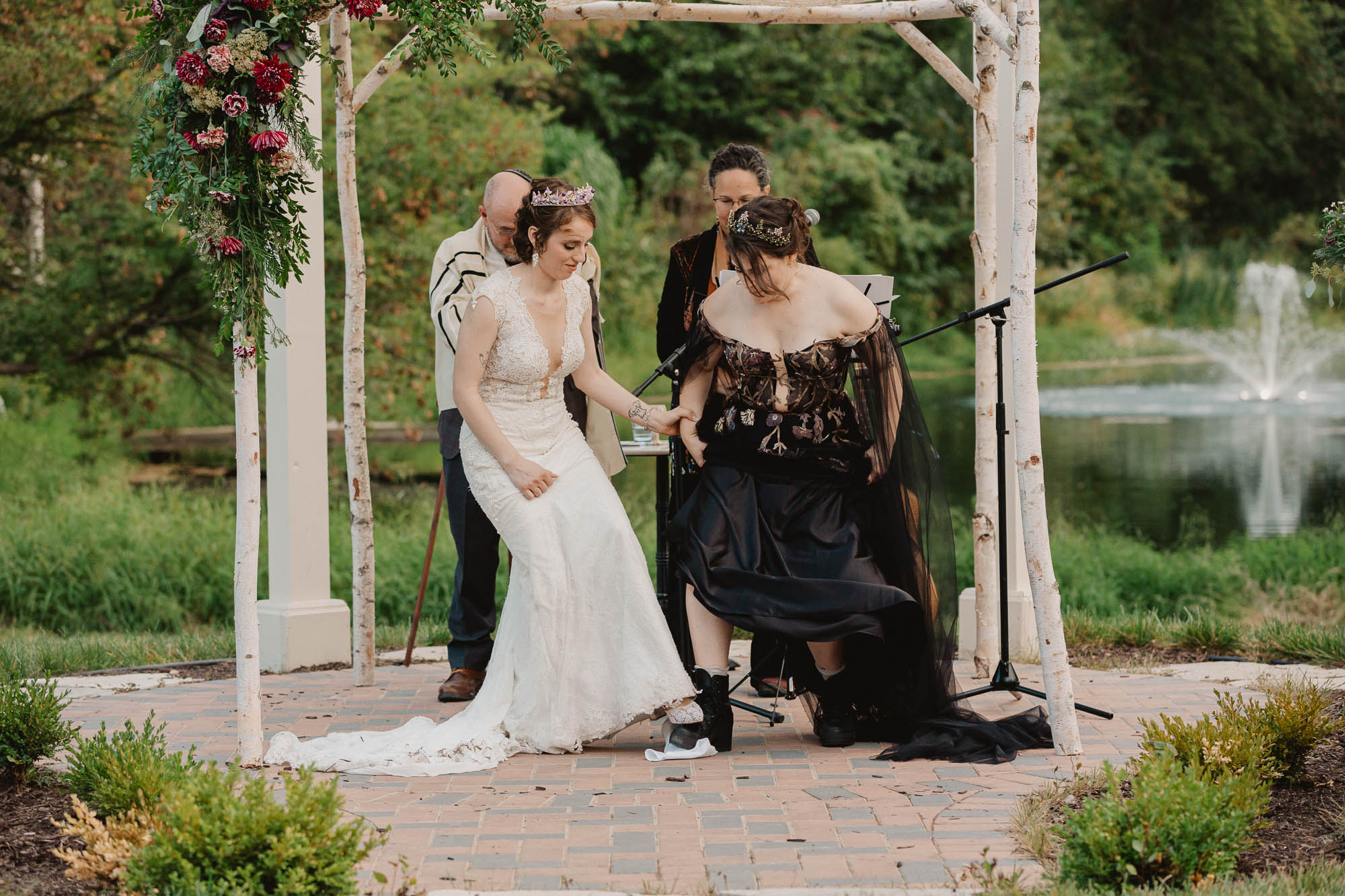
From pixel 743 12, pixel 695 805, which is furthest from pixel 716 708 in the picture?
pixel 743 12

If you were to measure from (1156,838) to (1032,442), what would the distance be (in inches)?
62.1

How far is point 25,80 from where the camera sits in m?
10.2

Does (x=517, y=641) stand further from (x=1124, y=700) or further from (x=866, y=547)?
(x=1124, y=700)

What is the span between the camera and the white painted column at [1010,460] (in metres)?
5.70

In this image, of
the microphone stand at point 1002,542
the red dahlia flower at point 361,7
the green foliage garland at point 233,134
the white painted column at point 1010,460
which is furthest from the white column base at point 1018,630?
the red dahlia flower at point 361,7

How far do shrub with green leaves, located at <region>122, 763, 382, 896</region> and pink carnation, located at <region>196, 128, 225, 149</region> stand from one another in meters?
1.78

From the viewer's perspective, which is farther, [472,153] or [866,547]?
[472,153]

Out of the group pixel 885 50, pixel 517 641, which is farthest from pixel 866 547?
pixel 885 50

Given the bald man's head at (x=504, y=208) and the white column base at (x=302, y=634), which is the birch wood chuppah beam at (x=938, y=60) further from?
the white column base at (x=302, y=634)

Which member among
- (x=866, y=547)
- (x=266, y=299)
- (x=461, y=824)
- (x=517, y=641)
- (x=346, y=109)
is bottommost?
(x=461, y=824)

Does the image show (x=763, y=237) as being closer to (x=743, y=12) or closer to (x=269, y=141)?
(x=743, y=12)

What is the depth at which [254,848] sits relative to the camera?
2.91 meters

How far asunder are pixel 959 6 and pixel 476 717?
2.93m

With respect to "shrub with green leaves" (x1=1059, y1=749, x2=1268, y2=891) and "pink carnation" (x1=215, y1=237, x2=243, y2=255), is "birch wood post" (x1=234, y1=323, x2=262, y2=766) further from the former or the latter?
"shrub with green leaves" (x1=1059, y1=749, x2=1268, y2=891)
